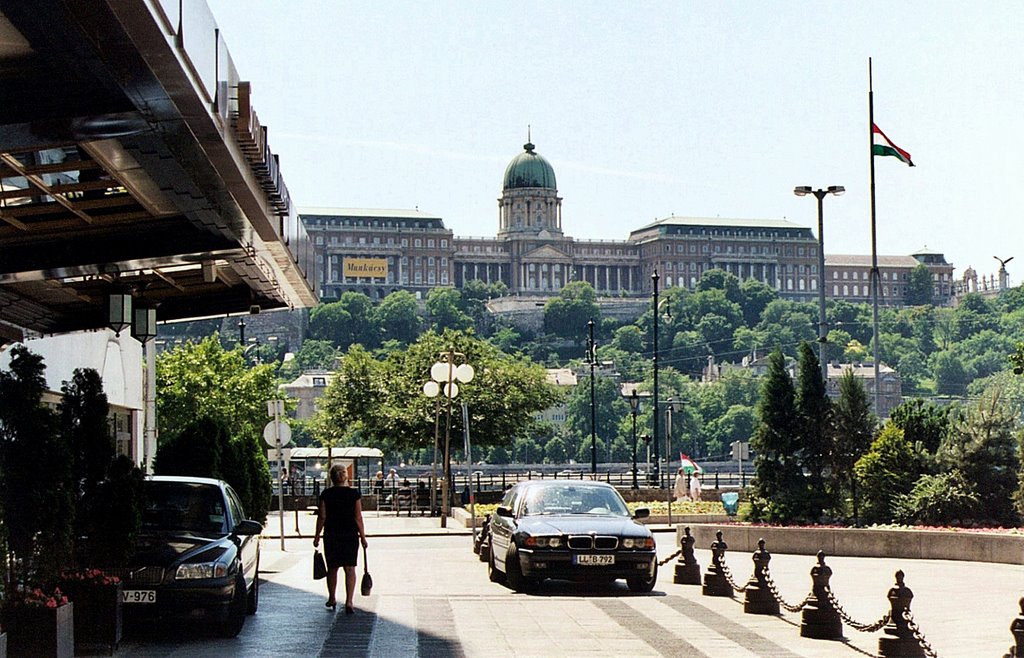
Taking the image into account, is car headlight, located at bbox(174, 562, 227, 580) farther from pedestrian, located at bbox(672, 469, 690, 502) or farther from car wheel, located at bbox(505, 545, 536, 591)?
pedestrian, located at bbox(672, 469, 690, 502)

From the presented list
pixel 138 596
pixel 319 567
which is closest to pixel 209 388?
pixel 319 567

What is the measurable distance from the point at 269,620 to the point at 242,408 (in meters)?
53.3

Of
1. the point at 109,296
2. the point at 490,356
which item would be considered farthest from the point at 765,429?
the point at 490,356

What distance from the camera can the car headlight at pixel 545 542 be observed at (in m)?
20.3

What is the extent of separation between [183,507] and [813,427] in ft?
58.4

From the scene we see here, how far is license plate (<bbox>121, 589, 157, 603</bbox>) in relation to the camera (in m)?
14.7

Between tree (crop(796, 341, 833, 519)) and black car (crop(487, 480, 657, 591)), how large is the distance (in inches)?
420

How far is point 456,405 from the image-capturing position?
204 ft

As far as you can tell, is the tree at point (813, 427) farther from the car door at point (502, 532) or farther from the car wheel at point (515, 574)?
the car wheel at point (515, 574)

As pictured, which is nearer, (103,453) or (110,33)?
(110,33)

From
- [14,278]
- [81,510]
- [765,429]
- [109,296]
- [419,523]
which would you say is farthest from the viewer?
[419,523]

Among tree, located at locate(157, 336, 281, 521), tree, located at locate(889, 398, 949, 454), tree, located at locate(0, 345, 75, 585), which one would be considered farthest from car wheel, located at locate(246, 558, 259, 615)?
tree, located at locate(157, 336, 281, 521)

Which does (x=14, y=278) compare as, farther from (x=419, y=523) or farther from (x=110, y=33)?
(x=419, y=523)

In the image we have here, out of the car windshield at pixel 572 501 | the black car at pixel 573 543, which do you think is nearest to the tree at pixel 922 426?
the car windshield at pixel 572 501
